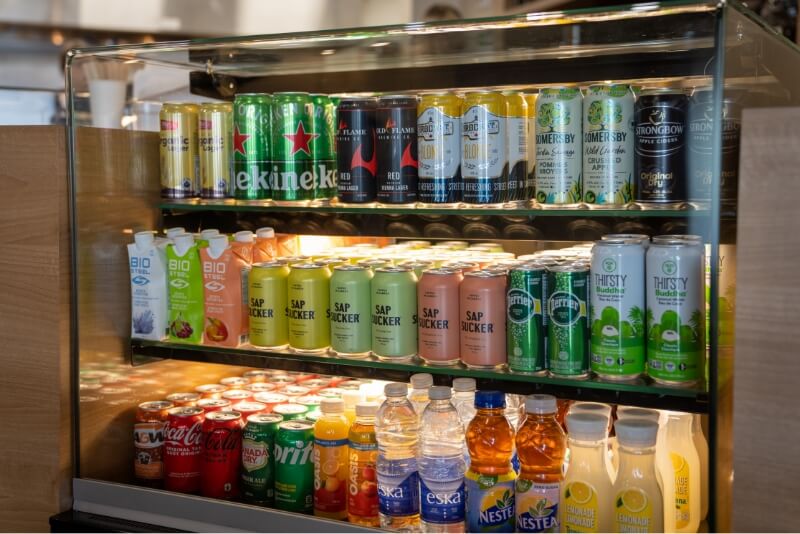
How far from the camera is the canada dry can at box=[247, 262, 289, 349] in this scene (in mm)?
1858

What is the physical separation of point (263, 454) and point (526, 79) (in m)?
0.99

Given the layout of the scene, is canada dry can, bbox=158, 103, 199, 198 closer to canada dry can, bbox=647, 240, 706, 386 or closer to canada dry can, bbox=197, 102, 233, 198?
canada dry can, bbox=197, 102, 233, 198

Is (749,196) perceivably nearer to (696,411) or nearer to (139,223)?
(696,411)

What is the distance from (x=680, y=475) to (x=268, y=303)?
2.89ft

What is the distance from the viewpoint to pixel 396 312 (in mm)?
1723

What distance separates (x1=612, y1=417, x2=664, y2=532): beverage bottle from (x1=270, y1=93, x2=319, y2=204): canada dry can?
2.66ft

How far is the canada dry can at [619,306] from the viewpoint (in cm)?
151

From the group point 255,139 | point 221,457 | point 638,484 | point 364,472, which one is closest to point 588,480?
point 638,484

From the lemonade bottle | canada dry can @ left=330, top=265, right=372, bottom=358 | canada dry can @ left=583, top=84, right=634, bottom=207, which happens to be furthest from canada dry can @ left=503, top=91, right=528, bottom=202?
the lemonade bottle

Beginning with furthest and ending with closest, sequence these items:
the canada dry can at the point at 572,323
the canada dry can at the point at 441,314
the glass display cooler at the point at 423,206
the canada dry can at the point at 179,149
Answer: the canada dry can at the point at 179,149 < the canada dry can at the point at 441,314 < the canada dry can at the point at 572,323 < the glass display cooler at the point at 423,206

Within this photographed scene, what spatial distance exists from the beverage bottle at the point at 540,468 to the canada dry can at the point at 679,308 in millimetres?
242

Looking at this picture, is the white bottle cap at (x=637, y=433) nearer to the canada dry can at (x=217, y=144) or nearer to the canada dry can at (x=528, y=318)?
the canada dry can at (x=528, y=318)

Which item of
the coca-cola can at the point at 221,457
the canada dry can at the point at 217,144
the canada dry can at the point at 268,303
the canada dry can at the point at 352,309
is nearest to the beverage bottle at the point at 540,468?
the canada dry can at the point at 352,309

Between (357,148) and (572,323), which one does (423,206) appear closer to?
(357,148)
